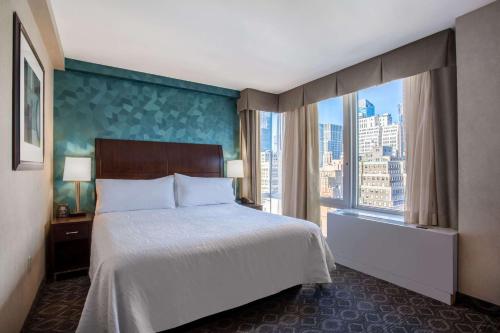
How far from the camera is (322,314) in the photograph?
6.82 ft

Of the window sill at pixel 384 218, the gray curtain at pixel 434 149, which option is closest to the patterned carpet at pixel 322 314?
the window sill at pixel 384 218

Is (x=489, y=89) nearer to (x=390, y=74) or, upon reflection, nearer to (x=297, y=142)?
(x=390, y=74)

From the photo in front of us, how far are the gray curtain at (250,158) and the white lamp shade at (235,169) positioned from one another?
0.31m

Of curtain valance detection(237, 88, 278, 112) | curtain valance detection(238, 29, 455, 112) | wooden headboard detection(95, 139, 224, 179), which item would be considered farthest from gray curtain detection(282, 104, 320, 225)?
wooden headboard detection(95, 139, 224, 179)

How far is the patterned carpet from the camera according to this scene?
1.89 meters

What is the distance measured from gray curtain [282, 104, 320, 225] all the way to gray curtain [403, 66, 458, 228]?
140 cm

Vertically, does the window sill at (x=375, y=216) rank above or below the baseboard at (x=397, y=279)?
above

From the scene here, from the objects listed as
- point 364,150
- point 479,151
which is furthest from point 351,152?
point 479,151

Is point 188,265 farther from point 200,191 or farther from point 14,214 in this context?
point 200,191

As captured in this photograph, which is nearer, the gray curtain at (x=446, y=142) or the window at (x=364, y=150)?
the gray curtain at (x=446, y=142)

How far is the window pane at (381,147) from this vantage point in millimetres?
3004

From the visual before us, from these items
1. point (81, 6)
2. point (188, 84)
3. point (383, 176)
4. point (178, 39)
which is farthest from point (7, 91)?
point (383, 176)

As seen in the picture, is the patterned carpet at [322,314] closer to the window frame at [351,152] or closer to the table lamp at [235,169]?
the window frame at [351,152]

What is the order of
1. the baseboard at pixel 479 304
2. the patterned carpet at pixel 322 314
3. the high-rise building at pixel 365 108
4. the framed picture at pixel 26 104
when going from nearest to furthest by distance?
the framed picture at pixel 26 104 < the patterned carpet at pixel 322 314 < the baseboard at pixel 479 304 < the high-rise building at pixel 365 108
